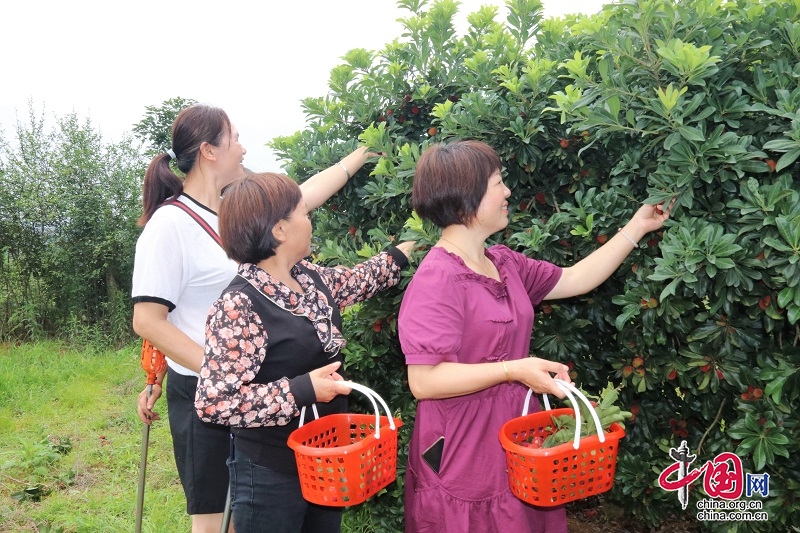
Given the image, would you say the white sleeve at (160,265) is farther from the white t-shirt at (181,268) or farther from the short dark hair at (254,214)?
the short dark hair at (254,214)

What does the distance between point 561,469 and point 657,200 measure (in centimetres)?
96

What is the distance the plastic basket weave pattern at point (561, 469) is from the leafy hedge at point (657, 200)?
0.53 metres

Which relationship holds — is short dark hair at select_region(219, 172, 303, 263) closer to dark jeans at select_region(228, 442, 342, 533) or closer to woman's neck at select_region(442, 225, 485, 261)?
woman's neck at select_region(442, 225, 485, 261)

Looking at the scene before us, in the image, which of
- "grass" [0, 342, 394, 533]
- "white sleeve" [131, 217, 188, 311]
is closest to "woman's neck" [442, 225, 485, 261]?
"white sleeve" [131, 217, 188, 311]

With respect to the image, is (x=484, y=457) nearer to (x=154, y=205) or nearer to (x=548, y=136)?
(x=548, y=136)

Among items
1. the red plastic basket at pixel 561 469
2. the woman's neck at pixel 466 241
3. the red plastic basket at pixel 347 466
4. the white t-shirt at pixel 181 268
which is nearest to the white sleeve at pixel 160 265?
the white t-shirt at pixel 181 268

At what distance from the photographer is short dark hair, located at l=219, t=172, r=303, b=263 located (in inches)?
96.3

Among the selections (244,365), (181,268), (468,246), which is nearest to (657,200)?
(468,246)

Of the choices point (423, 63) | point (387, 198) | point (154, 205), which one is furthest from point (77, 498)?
point (423, 63)

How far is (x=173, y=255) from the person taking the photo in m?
2.83

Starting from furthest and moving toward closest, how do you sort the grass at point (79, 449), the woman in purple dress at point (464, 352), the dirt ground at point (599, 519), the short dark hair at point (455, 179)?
1. the grass at point (79, 449)
2. the dirt ground at point (599, 519)
3. the short dark hair at point (455, 179)
4. the woman in purple dress at point (464, 352)

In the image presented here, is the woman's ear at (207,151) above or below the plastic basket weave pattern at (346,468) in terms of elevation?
above

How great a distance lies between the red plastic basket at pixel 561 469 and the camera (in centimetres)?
203

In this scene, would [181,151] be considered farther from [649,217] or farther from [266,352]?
[649,217]
